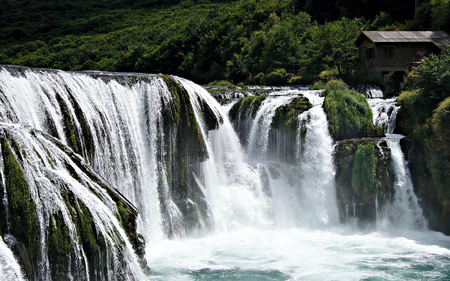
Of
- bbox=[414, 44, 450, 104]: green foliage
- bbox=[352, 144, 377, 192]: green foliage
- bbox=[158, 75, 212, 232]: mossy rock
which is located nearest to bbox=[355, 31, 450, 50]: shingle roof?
bbox=[414, 44, 450, 104]: green foliage

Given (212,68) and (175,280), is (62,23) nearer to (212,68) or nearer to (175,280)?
(212,68)

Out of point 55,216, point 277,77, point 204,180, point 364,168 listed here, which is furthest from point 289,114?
point 277,77

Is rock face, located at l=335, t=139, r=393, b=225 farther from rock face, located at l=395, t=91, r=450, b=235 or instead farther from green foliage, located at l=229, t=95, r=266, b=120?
green foliage, located at l=229, t=95, r=266, b=120

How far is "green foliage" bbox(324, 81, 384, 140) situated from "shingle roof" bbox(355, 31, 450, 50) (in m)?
12.5

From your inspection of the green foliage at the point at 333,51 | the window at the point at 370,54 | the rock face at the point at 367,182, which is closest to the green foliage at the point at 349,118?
the rock face at the point at 367,182

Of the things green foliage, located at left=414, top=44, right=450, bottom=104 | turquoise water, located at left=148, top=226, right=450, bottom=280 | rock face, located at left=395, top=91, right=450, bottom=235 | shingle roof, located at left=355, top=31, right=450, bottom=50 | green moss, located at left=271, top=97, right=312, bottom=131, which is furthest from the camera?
shingle roof, located at left=355, top=31, right=450, bottom=50

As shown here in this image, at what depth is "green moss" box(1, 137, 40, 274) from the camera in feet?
28.5

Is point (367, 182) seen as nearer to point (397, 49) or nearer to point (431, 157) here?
point (431, 157)

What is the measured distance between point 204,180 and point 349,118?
7367mm

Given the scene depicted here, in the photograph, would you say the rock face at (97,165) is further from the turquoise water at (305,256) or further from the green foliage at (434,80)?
the green foliage at (434,80)

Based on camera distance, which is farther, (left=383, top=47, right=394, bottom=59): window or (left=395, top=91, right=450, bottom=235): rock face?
(left=383, top=47, right=394, bottom=59): window

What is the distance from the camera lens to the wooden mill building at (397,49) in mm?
30877

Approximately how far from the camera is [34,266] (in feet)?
28.7

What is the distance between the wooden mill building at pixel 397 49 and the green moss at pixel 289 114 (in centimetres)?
1279
